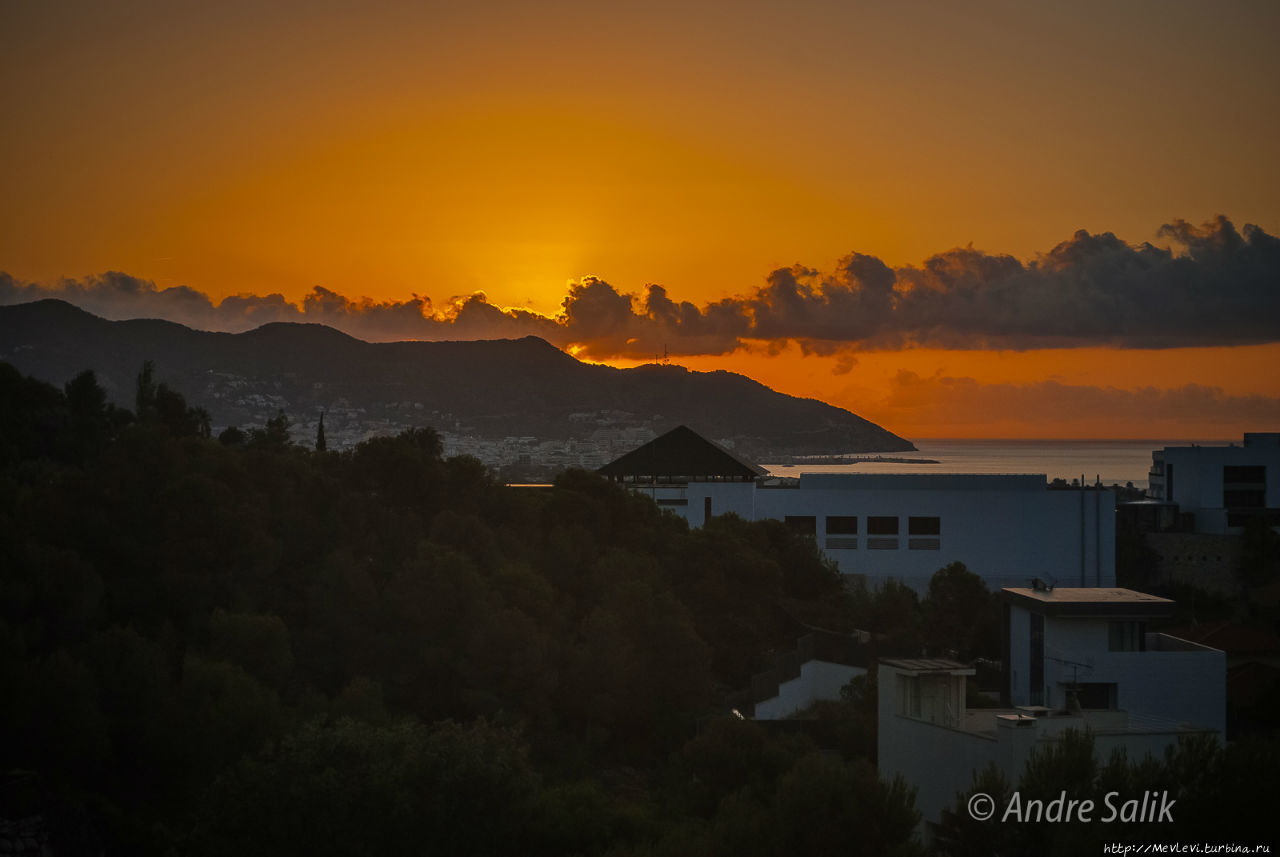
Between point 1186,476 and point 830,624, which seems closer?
point 830,624

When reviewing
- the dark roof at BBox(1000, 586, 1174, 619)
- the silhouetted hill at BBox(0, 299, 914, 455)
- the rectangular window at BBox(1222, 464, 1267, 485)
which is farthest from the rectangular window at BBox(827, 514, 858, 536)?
Answer: the silhouetted hill at BBox(0, 299, 914, 455)

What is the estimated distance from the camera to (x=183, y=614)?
2605 cm

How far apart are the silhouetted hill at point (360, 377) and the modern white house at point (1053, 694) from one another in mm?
77276

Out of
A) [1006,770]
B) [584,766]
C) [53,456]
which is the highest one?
[53,456]

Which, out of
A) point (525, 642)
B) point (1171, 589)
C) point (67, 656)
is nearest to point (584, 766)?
point (525, 642)

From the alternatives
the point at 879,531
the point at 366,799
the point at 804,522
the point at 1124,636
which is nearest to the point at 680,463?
the point at 804,522

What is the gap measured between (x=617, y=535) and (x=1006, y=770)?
2225 cm

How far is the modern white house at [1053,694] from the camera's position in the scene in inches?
734

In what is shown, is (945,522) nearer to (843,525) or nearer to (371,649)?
(843,525)

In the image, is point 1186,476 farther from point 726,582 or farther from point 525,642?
point 525,642

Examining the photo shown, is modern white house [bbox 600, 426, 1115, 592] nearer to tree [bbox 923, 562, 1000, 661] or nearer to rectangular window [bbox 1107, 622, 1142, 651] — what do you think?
tree [bbox 923, 562, 1000, 661]

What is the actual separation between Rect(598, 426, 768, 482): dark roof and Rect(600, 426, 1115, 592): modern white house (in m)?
4.95

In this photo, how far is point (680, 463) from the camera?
64750 mm

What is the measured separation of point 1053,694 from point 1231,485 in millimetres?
46794
